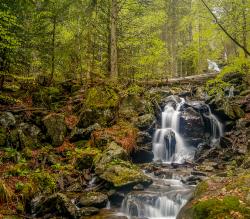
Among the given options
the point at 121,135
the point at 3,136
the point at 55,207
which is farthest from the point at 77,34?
the point at 55,207

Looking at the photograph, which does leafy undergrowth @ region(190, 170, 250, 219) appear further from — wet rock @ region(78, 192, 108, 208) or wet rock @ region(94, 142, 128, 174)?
wet rock @ region(94, 142, 128, 174)

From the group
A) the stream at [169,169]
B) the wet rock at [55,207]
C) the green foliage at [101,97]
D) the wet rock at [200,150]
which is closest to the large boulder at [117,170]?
the stream at [169,169]

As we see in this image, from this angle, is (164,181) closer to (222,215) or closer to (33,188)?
(33,188)

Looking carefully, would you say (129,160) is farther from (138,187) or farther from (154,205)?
(154,205)

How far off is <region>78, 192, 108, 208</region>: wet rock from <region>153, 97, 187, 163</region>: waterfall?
218 inches

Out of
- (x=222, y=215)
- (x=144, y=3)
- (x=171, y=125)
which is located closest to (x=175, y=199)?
(x=222, y=215)

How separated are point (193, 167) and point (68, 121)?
564 cm

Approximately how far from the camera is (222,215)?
577 cm

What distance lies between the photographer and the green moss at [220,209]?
18.8ft

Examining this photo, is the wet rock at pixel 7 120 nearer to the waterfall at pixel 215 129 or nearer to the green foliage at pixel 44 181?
the green foliage at pixel 44 181

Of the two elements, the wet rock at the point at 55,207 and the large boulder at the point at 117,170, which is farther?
the large boulder at the point at 117,170

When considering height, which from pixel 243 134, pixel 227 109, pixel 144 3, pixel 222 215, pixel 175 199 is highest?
pixel 144 3

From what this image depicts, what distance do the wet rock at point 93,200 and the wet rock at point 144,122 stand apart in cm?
578

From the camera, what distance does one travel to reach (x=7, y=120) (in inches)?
451
